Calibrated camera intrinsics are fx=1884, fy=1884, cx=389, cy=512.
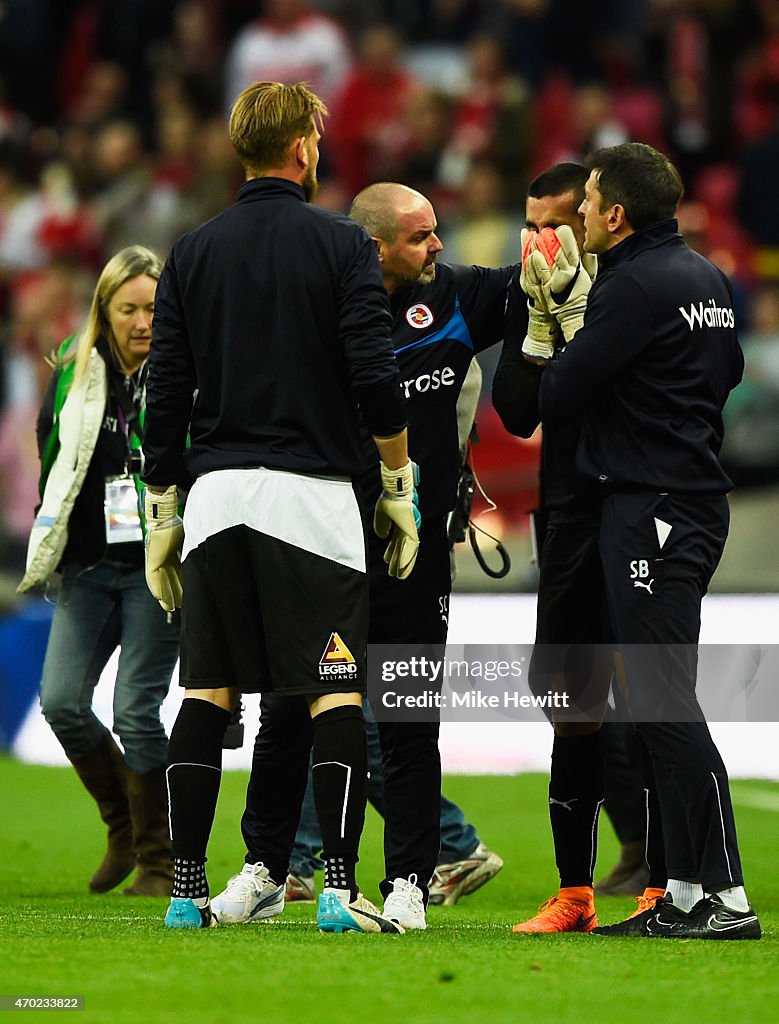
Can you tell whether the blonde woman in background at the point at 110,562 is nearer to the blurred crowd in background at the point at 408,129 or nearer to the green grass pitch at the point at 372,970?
the green grass pitch at the point at 372,970

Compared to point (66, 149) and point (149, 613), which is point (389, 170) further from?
point (149, 613)

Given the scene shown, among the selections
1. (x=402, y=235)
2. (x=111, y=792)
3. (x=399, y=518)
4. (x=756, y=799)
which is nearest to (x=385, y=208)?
(x=402, y=235)

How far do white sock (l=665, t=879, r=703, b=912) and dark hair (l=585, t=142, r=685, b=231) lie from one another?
1860mm

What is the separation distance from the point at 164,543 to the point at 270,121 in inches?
49.6

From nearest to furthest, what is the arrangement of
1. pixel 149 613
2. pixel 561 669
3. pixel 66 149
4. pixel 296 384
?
pixel 296 384
pixel 561 669
pixel 149 613
pixel 66 149

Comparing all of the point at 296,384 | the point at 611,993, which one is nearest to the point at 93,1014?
the point at 611,993

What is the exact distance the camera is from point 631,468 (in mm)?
5301

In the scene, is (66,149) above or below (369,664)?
above

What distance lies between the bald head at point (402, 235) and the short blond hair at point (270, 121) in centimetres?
56

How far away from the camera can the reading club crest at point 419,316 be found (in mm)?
5766

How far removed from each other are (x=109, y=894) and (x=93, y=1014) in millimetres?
2876

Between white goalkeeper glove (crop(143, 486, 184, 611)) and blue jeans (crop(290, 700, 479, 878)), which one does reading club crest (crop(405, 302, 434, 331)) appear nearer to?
white goalkeeper glove (crop(143, 486, 184, 611))

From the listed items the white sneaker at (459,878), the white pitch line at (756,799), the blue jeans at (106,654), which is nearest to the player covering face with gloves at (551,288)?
the blue jeans at (106,654)

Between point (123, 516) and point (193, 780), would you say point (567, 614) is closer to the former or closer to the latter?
point (193, 780)
